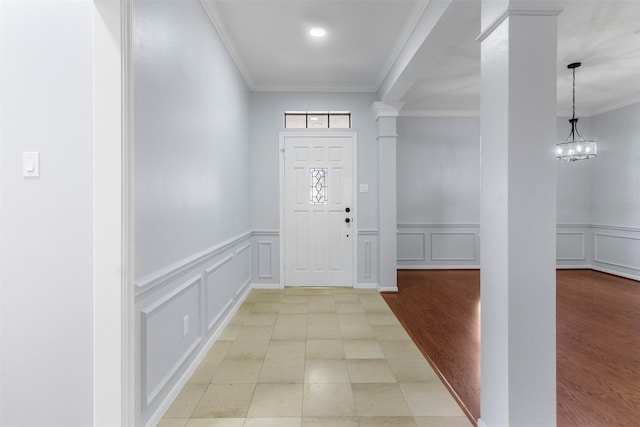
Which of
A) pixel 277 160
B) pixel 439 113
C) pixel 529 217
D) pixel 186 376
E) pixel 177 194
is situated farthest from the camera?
pixel 439 113

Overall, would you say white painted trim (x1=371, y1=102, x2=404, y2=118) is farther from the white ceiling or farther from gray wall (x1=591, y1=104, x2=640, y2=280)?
gray wall (x1=591, y1=104, x2=640, y2=280)

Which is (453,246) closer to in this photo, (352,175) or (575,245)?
(575,245)

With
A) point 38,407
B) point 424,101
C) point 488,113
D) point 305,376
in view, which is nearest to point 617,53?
point 424,101

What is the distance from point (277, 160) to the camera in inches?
182

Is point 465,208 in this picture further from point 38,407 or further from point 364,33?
point 38,407

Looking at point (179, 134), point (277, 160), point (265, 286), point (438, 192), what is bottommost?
point (265, 286)

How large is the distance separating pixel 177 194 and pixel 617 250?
6808 millimetres

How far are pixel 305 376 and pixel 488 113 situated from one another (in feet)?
6.78

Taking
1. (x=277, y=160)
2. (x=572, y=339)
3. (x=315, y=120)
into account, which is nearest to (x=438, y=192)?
(x=315, y=120)

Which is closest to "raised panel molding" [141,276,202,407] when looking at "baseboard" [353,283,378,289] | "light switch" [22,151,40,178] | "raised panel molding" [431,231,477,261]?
"light switch" [22,151,40,178]

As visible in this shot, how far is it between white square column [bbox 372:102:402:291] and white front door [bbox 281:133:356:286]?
0.43 metres

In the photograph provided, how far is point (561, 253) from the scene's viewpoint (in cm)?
584

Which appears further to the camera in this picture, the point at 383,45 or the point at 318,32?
the point at 383,45

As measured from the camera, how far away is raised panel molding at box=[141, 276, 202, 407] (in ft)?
5.62
